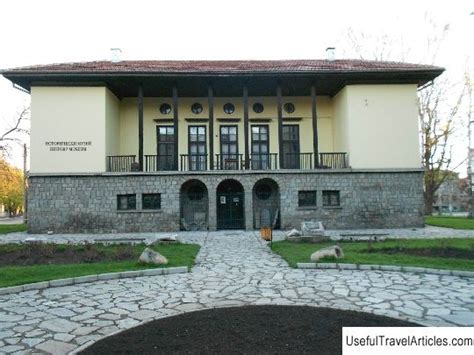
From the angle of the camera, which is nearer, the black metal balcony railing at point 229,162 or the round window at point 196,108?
the black metal balcony railing at point 229,162

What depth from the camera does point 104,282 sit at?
781 centimetres

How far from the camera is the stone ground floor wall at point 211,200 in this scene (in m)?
18.9

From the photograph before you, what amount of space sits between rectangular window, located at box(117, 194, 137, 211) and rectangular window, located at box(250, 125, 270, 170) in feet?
24.0

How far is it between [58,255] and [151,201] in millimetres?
8740

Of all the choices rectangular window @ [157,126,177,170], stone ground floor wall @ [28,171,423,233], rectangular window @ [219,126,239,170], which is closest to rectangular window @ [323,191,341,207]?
stone ground floor wall @ [28,171,423,233]

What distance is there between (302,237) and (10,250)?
9.58 m

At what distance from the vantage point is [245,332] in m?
4.49

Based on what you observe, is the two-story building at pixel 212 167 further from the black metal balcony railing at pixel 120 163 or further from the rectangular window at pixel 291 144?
the rectangular window at pixel 291 144

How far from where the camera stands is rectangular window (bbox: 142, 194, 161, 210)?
63.3 feet

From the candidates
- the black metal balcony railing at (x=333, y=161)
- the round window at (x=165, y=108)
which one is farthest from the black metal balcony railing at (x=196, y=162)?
the black metal balcony railing at (x=333, y=161)

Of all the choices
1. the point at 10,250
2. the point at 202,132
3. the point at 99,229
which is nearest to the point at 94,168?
the point at 99,229

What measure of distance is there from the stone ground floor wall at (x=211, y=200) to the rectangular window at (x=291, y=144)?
3.25 m

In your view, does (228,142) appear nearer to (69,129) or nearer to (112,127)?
(112,127)

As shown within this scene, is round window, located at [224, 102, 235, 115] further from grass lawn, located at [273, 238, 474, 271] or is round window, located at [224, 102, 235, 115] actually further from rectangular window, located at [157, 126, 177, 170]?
grass lawn, located at [273, 238, 474, 271]
